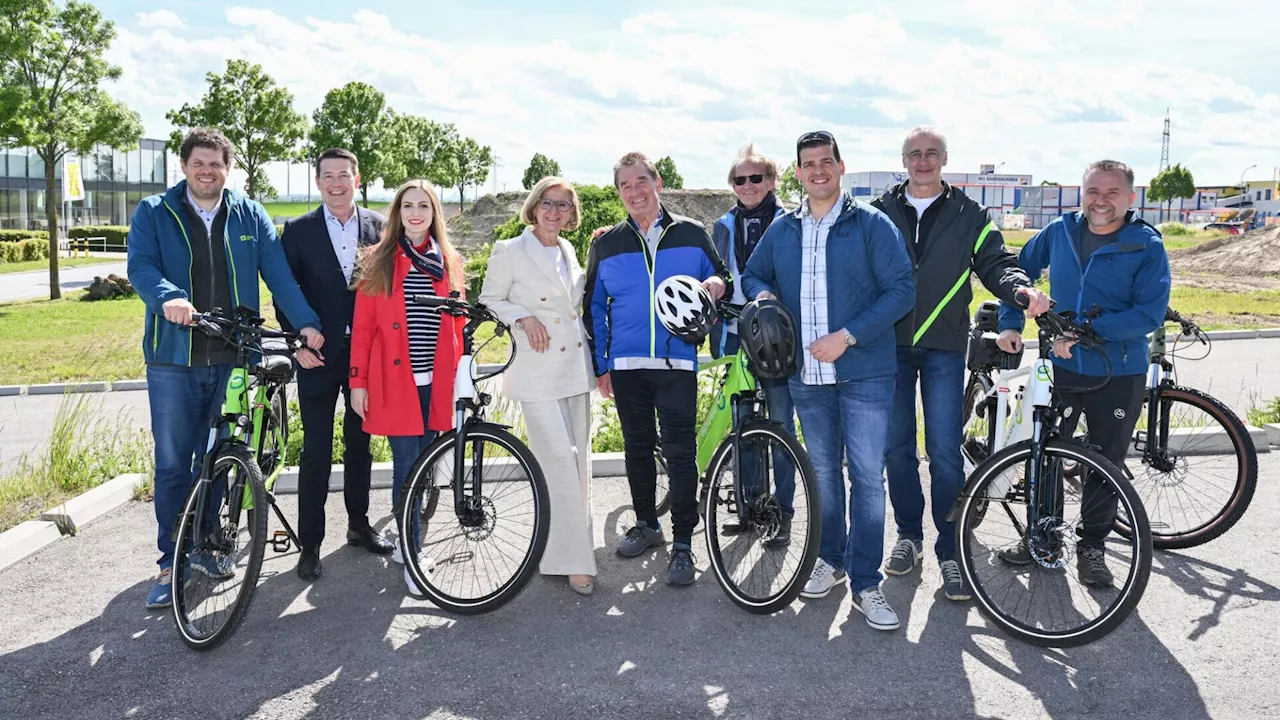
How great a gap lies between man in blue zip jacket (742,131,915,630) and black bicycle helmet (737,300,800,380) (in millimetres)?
112

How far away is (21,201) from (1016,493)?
68354 millimetres

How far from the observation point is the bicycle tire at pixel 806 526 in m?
4.54

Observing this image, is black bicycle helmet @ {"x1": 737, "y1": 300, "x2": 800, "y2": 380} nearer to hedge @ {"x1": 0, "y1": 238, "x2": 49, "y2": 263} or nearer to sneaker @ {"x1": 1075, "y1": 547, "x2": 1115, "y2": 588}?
sneaker @ {"x1": 1075, "y1": 547, "x2": 1115, "y2": 588}

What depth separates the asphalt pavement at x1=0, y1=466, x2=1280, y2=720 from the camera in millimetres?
3822

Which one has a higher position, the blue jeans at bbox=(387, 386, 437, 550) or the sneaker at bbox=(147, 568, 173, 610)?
the blue jeans at bbox=(387, 386, 437, 550)

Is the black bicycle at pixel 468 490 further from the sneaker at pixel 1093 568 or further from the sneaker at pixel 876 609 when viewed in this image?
the sneaker at pixel 1093 568

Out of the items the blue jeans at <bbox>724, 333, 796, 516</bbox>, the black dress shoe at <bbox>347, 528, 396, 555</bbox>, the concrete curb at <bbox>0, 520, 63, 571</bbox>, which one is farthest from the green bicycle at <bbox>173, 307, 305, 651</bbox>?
the blue jeans at <bbox>724, 333, 796, 516</bbox>


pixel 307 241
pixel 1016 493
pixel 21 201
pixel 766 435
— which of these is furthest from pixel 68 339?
pixel 21 201

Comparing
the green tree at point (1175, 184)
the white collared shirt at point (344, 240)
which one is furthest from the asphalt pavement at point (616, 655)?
the green tree at point (1175, 184)

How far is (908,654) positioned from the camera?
427 centimetres

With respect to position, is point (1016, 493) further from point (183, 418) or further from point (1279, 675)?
point (183, 418)

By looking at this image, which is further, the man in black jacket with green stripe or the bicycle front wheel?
the man in black jacket with green stripe

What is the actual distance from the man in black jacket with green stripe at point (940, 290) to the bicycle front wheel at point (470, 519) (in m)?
1.95

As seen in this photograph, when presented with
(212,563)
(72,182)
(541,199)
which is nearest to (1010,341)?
(541,199)
